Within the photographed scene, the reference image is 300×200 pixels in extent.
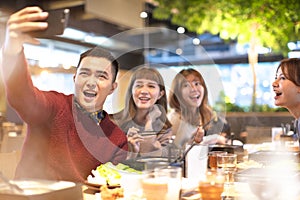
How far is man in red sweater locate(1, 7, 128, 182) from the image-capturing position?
152 cm

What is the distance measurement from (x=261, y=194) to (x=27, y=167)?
0.84 metres

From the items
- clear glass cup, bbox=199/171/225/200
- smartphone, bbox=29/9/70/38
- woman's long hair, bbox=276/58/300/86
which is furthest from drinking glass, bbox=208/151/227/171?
woman's long hair, bbox=276/58/300/86

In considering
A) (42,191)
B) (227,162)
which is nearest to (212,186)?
(227,162)

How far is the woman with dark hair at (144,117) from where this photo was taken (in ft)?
A: 5.61

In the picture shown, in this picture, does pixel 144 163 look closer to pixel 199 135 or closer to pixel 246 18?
pixel 199 135

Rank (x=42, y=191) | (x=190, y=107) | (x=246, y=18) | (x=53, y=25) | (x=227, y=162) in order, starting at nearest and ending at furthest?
(x=42, y=191)
(x=53, y=25)
(x=227, y=162)
(x=190, y=107)
(x=246, y=18)

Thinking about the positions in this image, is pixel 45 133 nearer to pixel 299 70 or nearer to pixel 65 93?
pixel 65 93

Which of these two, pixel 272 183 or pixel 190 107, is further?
pixel 190 107

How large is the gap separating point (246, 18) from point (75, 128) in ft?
12.7

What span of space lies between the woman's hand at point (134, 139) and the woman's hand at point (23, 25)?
0.71 metres

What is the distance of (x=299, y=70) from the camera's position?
242cm

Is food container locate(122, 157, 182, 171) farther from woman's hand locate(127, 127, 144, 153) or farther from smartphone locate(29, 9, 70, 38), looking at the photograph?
smartphone locate(29, 9, 70, 38)

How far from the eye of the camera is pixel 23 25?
107cm

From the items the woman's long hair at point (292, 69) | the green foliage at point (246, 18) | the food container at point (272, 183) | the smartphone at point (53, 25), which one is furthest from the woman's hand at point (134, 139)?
the green foliage at point (246, 18)
